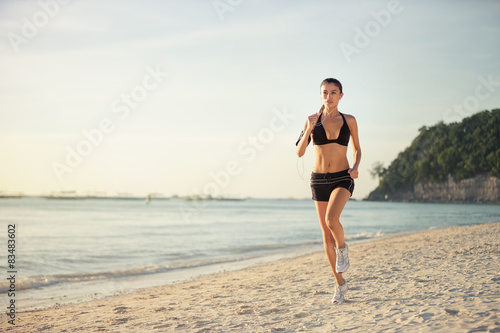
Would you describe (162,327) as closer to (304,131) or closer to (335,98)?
(304,131)

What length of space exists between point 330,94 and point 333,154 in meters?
0.64

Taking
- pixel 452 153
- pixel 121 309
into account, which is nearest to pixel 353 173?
pixel 121 309

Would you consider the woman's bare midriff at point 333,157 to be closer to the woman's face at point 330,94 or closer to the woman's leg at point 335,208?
the woman's leg at point 335,208

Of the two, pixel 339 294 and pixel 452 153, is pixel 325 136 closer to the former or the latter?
pixel 339 294

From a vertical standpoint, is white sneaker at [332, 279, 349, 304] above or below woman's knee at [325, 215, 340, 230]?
below

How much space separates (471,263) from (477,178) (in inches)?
4309

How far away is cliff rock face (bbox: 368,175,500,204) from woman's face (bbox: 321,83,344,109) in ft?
357

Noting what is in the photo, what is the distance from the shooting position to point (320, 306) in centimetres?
471

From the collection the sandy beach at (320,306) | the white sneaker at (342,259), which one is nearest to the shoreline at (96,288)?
the sandy beach at (320,306)

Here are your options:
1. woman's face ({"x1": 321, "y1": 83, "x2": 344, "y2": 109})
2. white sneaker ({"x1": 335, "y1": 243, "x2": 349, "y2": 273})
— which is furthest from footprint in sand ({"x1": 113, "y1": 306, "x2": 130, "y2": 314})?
woman's face ({"x1": 321, "y1": 83, "x2": 344, "y2": 109})

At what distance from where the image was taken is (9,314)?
673 centimetres

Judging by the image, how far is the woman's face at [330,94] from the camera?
172 inches

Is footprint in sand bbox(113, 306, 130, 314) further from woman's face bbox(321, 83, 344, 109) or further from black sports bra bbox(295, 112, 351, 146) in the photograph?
woman's face bbox(321, 83, 344, 109)

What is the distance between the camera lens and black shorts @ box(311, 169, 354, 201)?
14.2 feet
